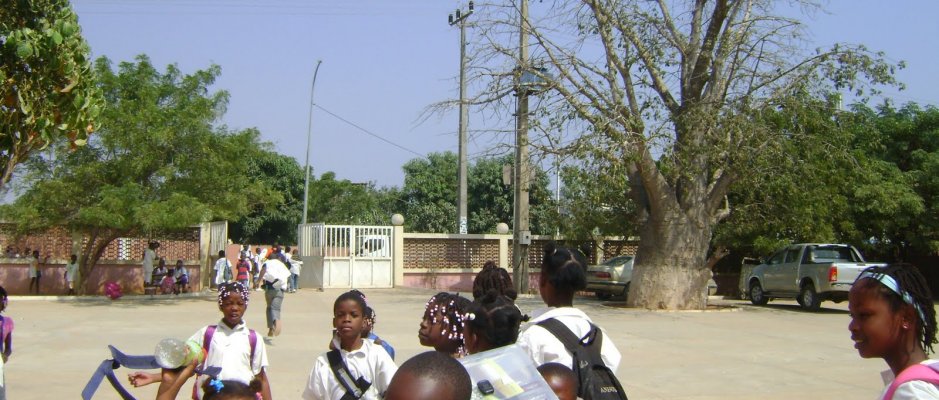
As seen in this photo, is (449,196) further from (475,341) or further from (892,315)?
(892,315)

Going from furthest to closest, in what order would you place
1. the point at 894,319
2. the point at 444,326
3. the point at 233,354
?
the point at 233,354, the point at 444,326, the point at 894,319

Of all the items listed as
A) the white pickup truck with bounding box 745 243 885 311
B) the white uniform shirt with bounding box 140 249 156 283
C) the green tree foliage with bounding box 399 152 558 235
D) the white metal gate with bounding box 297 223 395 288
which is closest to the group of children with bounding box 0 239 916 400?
the white pickup truck with bounding box 745 243 885 311

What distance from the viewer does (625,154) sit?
58.9ft

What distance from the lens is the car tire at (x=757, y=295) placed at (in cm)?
2300

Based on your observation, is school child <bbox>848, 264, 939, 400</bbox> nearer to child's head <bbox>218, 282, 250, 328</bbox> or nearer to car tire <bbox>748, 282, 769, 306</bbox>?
child's head <bbox>218, 282, 250, 328</bbox>

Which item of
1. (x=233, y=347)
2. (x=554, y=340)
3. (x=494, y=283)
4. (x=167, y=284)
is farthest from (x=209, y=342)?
(x=167, y=284)

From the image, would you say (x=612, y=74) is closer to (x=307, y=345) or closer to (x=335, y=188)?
(x=307, y=345)

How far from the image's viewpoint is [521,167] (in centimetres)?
2175

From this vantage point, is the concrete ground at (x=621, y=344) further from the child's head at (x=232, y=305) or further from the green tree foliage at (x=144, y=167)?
the child's head at (x=232, y=305)

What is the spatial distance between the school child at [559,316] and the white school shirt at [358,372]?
84 cm

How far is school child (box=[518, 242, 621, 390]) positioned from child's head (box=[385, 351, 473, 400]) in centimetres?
154

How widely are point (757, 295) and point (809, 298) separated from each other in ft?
7.85

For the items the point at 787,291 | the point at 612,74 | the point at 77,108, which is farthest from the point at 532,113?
the point at 77,108

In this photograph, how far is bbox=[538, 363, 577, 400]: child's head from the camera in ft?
10.1
